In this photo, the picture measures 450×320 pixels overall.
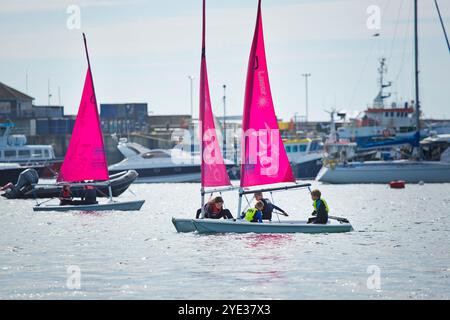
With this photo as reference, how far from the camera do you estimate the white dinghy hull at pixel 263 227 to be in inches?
1330

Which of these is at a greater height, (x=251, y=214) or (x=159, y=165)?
(x=251, y=214)

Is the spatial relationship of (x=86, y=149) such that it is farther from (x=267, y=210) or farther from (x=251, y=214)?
(x=251, y=214)

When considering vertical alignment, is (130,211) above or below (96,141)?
below

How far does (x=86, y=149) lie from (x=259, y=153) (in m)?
16.4

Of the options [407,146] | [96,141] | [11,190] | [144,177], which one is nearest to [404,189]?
[407,146]

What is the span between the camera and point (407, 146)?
97312mm

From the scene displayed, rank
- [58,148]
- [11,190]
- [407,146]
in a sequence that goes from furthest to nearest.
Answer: [58,148] → [407,146] → [11,190]

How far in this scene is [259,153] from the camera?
3547 cm

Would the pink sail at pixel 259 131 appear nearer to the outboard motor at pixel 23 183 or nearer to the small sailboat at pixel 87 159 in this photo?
the small sailboat at pixel 87 159

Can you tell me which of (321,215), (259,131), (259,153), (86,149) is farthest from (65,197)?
(321,215)

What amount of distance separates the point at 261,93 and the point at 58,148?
95107mm

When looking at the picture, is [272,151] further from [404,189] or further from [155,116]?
[155,116]

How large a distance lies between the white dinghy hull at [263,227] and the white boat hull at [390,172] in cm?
5563

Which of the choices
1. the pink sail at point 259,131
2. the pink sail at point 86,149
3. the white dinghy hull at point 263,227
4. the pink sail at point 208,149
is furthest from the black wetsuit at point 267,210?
the pink sail at point 86,149
